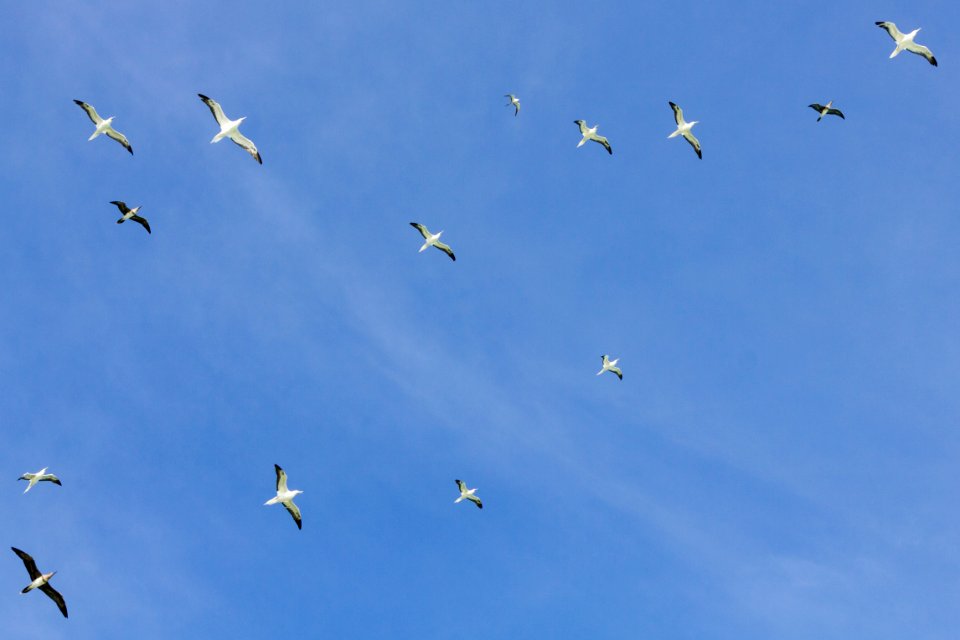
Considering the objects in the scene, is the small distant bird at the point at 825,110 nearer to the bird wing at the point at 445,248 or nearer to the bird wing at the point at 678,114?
the bird wing at the point at 678,114

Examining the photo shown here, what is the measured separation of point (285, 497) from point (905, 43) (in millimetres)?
41143

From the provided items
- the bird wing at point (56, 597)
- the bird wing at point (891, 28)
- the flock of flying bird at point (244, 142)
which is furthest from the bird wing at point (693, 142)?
the bird wing at point (56, 597)

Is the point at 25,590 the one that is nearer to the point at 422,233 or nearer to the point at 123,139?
the point at 123,139

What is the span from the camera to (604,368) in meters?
71.3

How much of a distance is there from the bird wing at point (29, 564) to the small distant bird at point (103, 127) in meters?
22.2

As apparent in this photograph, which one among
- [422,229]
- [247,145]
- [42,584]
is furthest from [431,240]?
[42,584]

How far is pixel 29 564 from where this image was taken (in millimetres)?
41812

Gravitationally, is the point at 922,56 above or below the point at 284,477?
above

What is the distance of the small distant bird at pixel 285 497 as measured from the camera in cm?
4919

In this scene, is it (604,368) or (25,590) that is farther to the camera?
(604,368)

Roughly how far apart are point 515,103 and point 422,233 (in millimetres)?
11342

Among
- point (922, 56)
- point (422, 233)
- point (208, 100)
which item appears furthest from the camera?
point (422, 233)

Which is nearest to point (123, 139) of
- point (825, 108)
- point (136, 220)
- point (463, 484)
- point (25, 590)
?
point (136, 220)

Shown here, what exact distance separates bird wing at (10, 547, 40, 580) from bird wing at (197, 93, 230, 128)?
23115 mm
